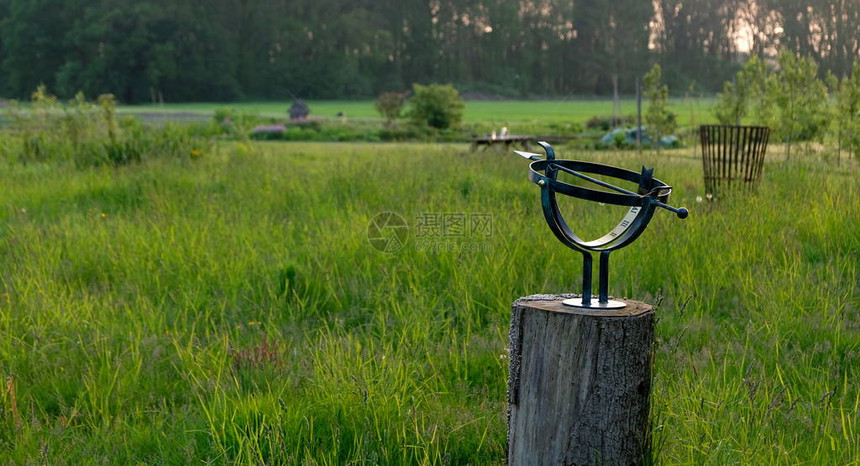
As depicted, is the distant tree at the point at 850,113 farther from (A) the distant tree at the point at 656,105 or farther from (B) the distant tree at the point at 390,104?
(B) the distant tree at the point at 390,104

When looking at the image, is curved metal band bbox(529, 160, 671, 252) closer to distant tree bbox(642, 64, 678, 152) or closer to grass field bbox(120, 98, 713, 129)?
distant tree bbox(642, 64, 678, 152)

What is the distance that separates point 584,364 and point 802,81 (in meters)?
11.4

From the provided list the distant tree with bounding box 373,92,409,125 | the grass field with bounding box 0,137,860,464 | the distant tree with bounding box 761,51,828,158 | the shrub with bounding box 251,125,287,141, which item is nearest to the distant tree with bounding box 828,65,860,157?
the distant tree with bounding box 761,51,828,158

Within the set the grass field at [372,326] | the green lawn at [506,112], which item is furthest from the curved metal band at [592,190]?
the green lawn at [506,112]

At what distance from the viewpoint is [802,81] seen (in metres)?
11.7

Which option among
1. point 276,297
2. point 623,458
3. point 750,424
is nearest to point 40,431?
point 276,297

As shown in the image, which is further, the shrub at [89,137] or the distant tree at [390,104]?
the distant tree at [390,104]

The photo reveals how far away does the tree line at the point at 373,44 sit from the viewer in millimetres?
54312

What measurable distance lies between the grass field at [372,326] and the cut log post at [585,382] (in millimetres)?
320

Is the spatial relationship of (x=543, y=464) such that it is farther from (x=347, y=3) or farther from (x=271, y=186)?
(x=347, y=3)

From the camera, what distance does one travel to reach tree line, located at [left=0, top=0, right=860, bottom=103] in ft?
178

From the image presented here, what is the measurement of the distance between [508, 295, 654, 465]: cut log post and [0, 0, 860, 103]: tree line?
5296cm

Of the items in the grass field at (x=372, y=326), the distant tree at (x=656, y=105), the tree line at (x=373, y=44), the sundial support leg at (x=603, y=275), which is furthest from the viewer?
the tree line at (x=373, y=44)

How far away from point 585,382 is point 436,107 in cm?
2456
